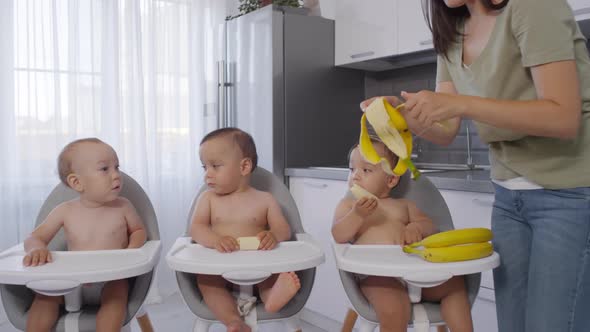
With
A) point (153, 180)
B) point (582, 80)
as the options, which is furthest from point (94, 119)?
point (582, 80)

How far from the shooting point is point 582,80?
0.98m

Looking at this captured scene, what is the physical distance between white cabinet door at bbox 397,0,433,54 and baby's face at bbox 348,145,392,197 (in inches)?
37.8

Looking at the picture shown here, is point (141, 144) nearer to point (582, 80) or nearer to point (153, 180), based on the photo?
point (153, 180)

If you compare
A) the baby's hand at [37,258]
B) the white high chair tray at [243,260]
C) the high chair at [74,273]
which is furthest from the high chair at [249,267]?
the baby's hand at [37,258]

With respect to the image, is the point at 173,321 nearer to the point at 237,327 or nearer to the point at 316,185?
the point at 316,185

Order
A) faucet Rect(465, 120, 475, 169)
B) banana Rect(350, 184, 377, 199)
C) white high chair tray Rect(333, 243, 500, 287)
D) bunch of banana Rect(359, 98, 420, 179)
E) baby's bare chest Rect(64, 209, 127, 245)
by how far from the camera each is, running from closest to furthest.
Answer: bunch of banana Rect(359, 98, 420, 179) → white high chair tray Rect(333, 243, 500, 287) → banana Rect(350, 184, 377, 199) → baby's bare chest Rect(64, 209, 127, 245) → faucet Rect(465, 120, 475, 169)

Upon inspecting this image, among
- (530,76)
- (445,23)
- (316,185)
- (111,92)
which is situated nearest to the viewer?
(530,76)

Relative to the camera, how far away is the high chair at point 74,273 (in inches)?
47.6

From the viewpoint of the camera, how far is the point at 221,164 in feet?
5.58

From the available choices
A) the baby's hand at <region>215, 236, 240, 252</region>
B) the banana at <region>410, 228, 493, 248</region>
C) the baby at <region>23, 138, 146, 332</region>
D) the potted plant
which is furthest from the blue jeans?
the potted plant

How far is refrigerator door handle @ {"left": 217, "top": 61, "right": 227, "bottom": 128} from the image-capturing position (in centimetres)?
312

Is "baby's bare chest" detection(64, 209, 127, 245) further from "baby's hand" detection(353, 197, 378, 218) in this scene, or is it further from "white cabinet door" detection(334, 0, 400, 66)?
"white cabinet door" detection(334, 0, 400, 66)

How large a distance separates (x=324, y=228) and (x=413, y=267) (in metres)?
1.37

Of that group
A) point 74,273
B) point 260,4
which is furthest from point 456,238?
point 260,4
